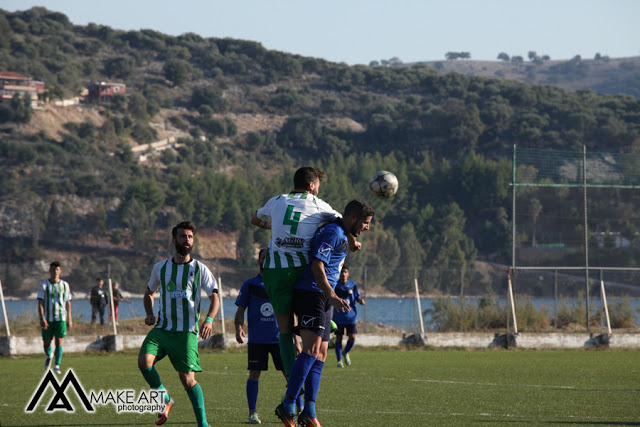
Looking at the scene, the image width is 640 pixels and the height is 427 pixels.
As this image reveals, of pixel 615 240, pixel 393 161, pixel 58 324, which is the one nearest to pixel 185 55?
pixel 393 161

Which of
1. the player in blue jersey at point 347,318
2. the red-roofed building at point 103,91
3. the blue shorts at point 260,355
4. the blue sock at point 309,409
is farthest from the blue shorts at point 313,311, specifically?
the red-roofed building at point 103,91

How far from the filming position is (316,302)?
7.05 meters

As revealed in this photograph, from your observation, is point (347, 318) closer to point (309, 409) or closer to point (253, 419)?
point (253, 419)

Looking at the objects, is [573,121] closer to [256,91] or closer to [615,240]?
[256,91]

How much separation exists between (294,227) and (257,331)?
8.03ft

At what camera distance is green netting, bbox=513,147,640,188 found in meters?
25.5

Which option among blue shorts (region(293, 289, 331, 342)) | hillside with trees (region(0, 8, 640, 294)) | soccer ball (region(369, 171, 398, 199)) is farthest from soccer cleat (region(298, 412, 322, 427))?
hillside with trees (region(0, 8, 640, 294))

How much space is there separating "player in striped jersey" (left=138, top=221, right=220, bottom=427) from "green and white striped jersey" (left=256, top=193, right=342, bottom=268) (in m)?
0.94

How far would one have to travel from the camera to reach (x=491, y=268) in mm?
63094

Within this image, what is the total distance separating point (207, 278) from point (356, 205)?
1727 mm

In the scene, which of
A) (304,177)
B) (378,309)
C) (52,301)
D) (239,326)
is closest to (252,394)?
(239,326)

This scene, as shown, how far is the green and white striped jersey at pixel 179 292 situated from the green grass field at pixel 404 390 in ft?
4.25

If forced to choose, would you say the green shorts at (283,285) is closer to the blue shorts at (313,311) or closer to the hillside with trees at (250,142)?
the blue shorts at (313,311)

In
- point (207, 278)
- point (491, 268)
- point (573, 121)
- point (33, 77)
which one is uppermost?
point (33, 77)
